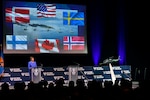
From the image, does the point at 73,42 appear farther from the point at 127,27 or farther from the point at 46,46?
the point at 127,27

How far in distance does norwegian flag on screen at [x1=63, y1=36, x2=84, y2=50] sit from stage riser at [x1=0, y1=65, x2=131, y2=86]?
5.50 feet

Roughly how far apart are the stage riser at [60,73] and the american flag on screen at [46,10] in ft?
8.38

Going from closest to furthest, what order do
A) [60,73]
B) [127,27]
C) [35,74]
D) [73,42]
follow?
[35,74], [60,73], [73,42], [127,27]

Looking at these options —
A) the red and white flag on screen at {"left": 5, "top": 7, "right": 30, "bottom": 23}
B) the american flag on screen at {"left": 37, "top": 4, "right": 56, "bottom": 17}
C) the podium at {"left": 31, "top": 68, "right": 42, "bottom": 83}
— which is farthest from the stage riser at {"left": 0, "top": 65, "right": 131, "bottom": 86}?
the american flag on screen at {"left": 37, "top": 4, "right": 56, "bottom": 17}

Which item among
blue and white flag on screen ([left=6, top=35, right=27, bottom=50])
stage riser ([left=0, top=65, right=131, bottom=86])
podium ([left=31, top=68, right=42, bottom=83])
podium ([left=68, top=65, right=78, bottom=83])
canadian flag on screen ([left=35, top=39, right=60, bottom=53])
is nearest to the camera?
podium ([left=31, top=68, right=42, bottom=83])

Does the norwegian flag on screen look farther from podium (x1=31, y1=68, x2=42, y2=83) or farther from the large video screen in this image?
podium (x1=31, y1=68, x2=42, y2=83)

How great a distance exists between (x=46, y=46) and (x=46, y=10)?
4.99 feet

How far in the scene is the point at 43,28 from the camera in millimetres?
13492

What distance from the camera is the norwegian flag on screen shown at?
45.3 feet

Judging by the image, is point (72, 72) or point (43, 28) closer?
point (72, 72)

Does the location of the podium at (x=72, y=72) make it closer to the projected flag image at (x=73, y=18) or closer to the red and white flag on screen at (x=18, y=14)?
the projected flag image at (x=73, y=18)

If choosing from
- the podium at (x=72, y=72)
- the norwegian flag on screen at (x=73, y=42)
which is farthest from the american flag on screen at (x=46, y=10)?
the podium at (x=72, y=72)

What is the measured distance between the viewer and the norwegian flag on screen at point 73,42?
13.8 m

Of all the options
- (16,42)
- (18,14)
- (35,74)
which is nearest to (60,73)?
(35,74)
